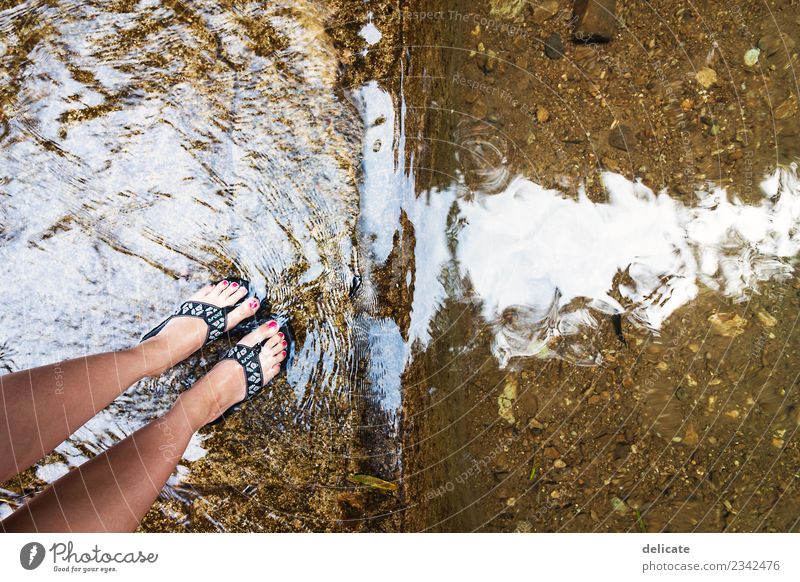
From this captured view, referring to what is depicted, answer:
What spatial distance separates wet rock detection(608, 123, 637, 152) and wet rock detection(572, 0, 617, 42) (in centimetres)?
22

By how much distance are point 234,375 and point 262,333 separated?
0.43 ft

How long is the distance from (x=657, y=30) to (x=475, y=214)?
631 mm

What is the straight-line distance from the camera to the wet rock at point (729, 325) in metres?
1.20

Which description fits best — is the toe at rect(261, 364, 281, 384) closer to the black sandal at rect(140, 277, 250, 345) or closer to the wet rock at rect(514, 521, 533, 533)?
the black sandal at rect(140, 277, 250, 345)

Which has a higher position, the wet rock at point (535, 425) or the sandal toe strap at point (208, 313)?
the sandal toe strap at point (208, 313)

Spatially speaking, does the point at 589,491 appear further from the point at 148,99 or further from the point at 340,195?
the point at 148,99

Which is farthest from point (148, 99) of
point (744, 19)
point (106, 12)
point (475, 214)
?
point (744, 19)

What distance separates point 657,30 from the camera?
1.18m

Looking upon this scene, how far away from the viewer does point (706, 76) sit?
1192mm

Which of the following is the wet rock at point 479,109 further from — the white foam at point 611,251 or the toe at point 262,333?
the toe at point 262,333

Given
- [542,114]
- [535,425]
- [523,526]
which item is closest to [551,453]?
[535,425]

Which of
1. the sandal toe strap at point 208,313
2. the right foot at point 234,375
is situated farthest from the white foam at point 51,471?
the sandal toe strap at point 208,313

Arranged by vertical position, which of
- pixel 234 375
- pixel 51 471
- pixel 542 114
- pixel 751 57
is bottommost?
pixel 51 471
